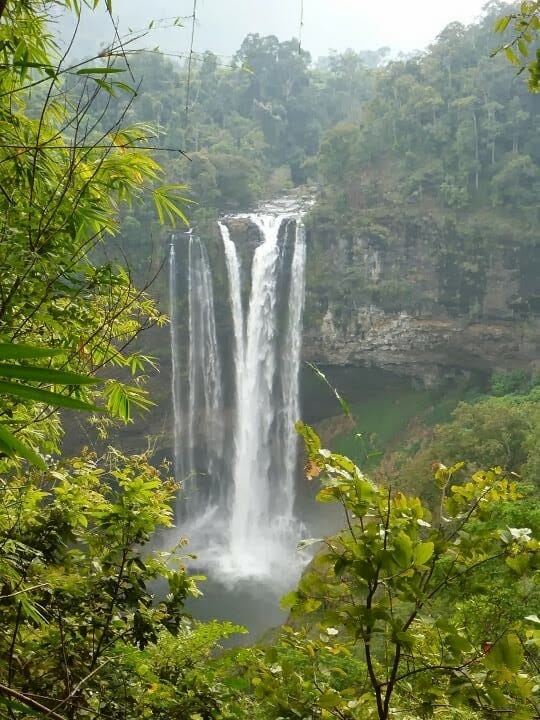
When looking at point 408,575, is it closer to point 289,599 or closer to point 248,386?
point 289,599

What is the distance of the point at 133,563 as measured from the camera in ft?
5.97

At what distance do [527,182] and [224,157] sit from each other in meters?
11.5

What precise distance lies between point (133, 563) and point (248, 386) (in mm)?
16512

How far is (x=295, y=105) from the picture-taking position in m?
28.7

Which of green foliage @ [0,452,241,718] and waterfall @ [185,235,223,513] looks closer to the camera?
green foliage @ [0,452,241,718]

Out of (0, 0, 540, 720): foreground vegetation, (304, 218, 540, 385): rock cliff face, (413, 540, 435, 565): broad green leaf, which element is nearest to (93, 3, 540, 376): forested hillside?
(304, 218, 540, 385): rock cliff face

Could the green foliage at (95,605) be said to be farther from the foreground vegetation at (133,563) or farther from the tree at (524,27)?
the tree at (524,27)

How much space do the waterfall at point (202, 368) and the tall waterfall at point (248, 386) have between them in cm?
4

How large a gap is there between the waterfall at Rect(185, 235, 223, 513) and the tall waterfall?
0.12 ft

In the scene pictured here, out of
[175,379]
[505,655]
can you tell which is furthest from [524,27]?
[175,379]

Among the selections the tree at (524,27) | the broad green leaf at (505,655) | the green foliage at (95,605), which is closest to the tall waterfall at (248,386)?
the green foliage at (95,605)

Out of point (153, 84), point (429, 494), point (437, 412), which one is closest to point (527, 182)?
point (437, 412)

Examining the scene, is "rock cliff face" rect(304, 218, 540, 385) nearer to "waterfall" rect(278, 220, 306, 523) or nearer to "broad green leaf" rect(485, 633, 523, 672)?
"waterfall" rect(278, 220, 306, 523)

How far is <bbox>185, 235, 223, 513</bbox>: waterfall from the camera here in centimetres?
1875
